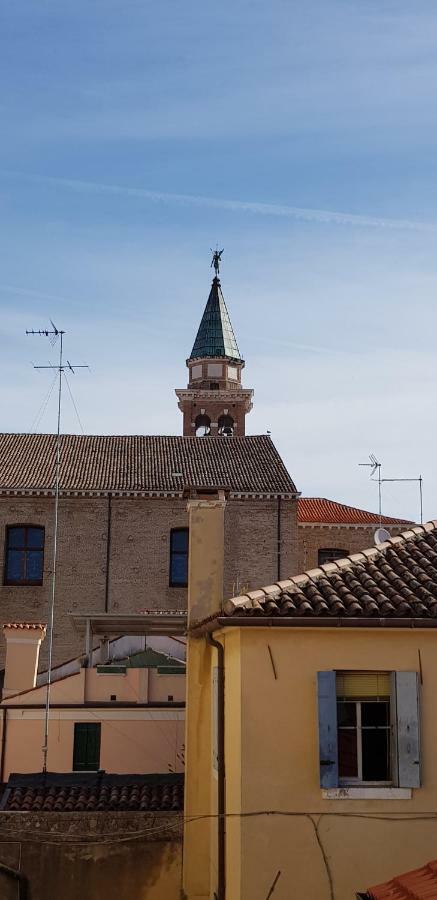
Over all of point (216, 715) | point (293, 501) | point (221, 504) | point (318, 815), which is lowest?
point (318, 815)

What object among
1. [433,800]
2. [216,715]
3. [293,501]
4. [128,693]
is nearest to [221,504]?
[216,715]

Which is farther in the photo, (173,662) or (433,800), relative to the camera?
(173,662)

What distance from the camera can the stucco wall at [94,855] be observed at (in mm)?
14266

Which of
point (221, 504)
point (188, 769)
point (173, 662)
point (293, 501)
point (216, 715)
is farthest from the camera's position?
point (293, 501)

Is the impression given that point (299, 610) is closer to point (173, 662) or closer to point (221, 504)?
point (221, 504)

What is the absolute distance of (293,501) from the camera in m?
35.2

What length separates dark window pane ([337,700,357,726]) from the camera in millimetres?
11719

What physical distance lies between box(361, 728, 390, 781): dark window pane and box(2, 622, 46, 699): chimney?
1025 centimetres

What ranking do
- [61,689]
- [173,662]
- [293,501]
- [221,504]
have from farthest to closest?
[293,501], [173,662], [61,689], [221,504]

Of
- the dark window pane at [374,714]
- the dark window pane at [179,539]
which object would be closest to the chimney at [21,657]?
the dark window pane at [374,714]

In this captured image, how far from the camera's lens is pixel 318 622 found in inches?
452

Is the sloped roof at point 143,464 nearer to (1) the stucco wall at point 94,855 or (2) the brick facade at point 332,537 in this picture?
(2) the brick facade at point 332,537

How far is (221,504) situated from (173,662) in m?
8.72

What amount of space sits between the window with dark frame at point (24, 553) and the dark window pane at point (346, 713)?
2443 centimetres
